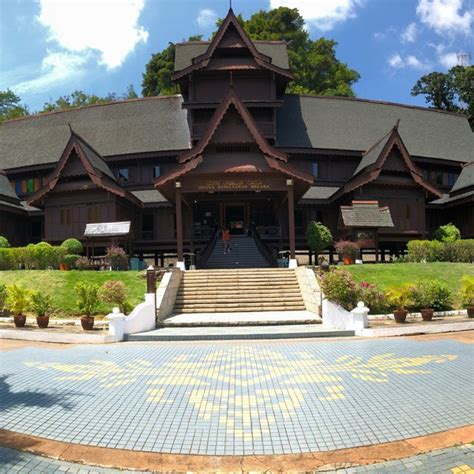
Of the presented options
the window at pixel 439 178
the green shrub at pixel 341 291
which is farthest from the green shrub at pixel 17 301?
the window at pixel 439 178

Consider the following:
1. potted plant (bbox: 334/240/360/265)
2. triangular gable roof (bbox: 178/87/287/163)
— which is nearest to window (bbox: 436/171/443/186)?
potted plant (bbox: 334/240/360/265)

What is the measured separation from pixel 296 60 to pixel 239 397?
53.4 meters

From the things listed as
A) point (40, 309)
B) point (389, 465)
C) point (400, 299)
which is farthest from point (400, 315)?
point (40, 309)

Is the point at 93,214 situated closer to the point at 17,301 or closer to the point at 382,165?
the point at 17,301

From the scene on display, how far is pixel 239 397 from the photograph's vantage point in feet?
20.8

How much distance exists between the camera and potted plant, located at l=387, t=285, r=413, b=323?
13.2m

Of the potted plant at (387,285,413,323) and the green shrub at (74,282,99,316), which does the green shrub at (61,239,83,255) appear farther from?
the potted plant at (387,285,413,323)

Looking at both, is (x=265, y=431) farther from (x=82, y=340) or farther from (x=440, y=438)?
(x=82, y=340)

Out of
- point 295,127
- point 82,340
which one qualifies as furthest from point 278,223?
point 82,340

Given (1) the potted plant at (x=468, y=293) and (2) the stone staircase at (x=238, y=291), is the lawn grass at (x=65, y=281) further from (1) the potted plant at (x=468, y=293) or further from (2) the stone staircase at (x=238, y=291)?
(1) the potted plant at (x=468, y=293)

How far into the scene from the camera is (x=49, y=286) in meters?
16.7

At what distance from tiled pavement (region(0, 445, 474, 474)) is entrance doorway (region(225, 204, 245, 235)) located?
25.0 meters

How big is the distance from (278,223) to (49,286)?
15214mm

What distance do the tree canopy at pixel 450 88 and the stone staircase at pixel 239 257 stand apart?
144ft
